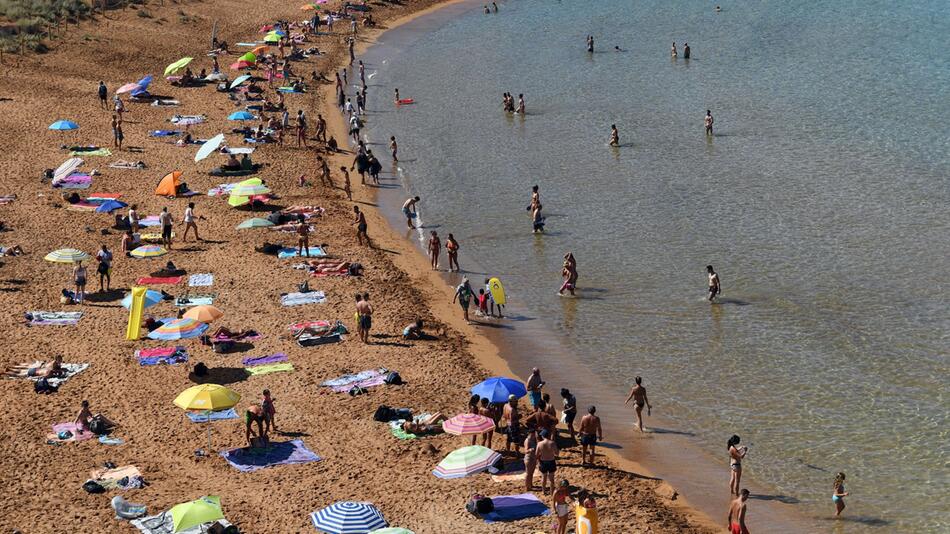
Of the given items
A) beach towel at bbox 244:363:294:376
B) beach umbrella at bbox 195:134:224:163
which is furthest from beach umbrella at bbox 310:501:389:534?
beach umbrella at bbox 195:134:224:163

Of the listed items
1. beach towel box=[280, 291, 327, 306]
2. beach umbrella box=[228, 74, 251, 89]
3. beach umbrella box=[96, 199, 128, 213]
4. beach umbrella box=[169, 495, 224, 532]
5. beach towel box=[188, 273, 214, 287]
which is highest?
beach umbrella box=[228, 74, 251, 89]

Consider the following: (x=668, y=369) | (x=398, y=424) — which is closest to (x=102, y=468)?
(x=398, y=424)

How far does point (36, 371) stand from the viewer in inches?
956

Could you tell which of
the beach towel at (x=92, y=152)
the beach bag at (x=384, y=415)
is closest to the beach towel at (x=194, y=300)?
the beach bag at (x=384, y=415)

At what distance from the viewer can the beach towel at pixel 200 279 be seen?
29234 millimetres

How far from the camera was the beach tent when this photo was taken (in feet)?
118

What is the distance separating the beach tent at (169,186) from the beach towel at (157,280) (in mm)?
6889

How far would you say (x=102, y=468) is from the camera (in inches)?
797

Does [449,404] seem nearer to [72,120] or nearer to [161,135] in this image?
[161,135]

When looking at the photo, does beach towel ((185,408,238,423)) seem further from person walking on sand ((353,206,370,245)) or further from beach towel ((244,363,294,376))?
person walking on sand ((353,206,370,245))

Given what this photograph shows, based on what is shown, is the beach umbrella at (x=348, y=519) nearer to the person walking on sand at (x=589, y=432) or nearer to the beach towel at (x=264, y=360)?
the person walking on sand at (x=589, y=432)

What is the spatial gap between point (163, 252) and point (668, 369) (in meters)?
14.1

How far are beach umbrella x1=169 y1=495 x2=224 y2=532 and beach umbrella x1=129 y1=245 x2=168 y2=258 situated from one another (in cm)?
1433

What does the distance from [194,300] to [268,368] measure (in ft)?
14.8
